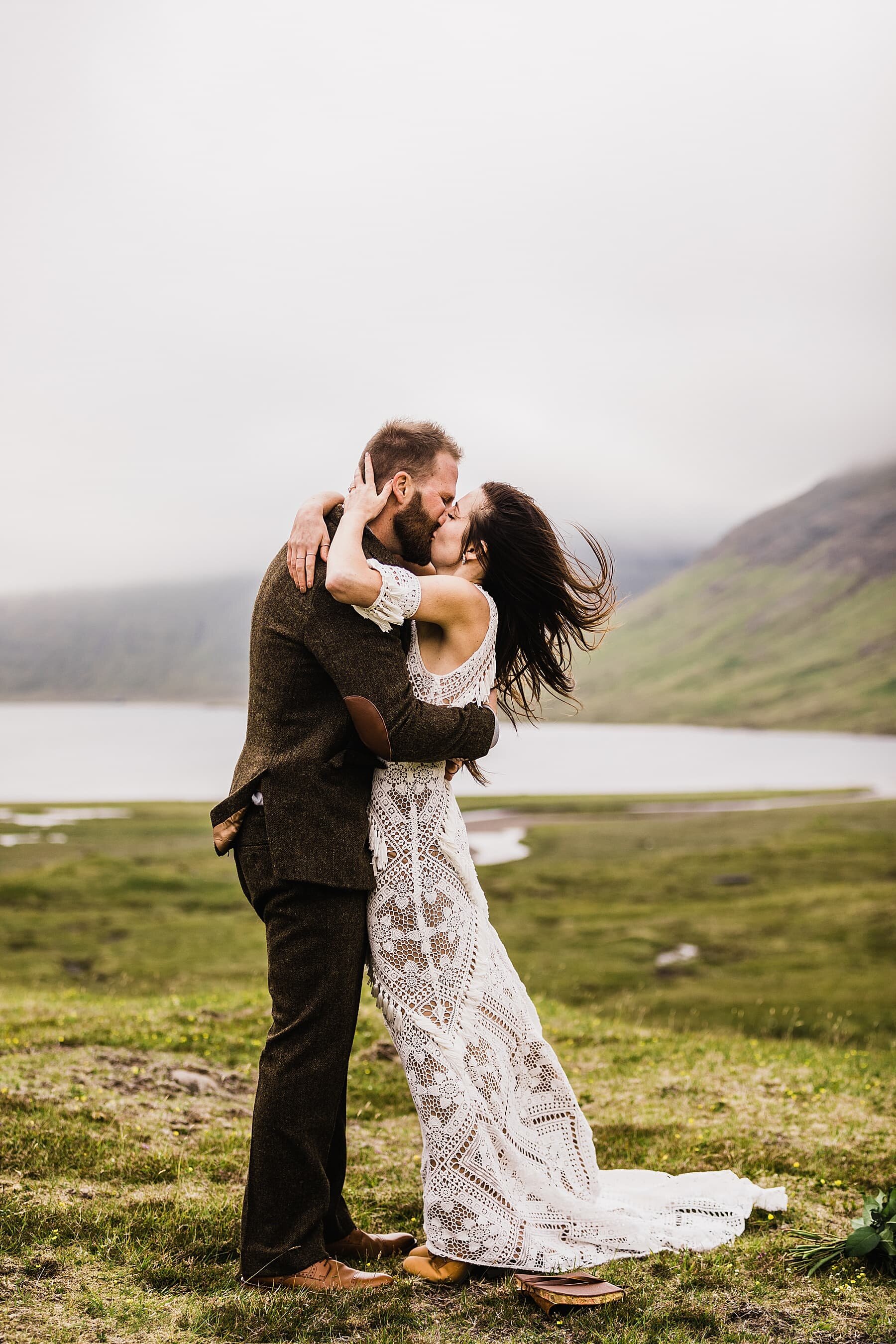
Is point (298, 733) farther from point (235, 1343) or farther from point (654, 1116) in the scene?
point (654, 1116)

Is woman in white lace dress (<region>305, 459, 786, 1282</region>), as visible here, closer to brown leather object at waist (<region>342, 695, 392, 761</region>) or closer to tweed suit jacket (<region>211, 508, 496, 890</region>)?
tweed suit jacket (<region>211, 508, 496, 890</region>)

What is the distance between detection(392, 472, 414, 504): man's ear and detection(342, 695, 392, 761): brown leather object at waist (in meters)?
1.01

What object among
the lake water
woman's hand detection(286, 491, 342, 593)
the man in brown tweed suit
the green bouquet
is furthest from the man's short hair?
the lake water

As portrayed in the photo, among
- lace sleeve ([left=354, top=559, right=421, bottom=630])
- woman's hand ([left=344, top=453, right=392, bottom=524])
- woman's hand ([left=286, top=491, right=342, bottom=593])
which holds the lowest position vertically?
lace sleeve ([left=354, top=559, right=421, bottom=630])

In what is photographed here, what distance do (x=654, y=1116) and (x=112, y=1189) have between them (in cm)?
416

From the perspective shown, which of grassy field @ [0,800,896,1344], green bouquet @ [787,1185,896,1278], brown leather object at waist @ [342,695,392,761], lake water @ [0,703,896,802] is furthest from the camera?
lake water @ [0,703,896,802]

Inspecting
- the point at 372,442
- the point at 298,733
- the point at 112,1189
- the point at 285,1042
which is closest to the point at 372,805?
the point at 298,733

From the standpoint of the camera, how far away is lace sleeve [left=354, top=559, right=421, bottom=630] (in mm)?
4641

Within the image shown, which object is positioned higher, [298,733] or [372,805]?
[298,733]

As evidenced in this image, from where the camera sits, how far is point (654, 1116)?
27.1 feet

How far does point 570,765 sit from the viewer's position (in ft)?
420

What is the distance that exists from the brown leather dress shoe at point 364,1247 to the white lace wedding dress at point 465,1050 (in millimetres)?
545

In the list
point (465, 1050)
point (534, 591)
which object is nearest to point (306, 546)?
point (534, 591)

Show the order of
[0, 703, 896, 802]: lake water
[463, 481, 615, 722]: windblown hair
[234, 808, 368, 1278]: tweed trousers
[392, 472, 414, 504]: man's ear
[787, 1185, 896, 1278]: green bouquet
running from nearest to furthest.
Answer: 1. [234, 808, 368, 1278]: tweed trousers
2. [392, 472, 414, 504]: man's ear
3. [463, 481, 615, 722]: windblown hair
4. [787, 1185, 896, 1278]: green bouquet
5. [0, 703, 896, 802]: lake water
